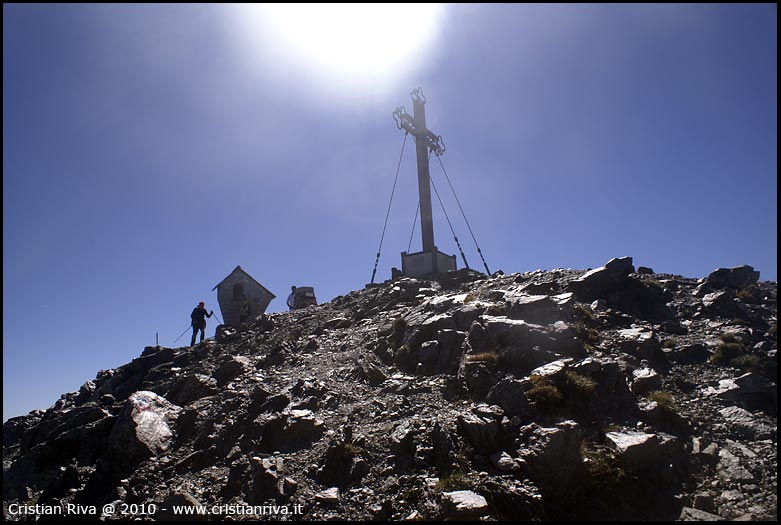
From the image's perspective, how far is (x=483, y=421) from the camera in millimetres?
9016

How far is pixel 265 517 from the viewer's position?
812 cm

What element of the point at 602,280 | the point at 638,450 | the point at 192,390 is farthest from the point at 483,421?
the point at 192,390

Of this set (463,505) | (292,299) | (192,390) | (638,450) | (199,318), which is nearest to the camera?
(463,505)

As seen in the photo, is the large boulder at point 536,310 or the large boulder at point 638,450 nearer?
the large boulder at point 638,450

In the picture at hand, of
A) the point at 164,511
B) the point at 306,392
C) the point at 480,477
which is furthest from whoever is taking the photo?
the point at 306,392

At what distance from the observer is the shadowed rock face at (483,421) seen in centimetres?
778

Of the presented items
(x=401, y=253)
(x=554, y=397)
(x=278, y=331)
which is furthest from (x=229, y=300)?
(x=554, y=397)

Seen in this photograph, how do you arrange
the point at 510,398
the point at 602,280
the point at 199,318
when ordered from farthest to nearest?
the point at 199,318, the point at 602,280, the point at 510,398

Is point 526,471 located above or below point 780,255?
below

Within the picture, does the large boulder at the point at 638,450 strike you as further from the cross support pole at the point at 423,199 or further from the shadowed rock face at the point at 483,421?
the cross support pole at the point at 423,199

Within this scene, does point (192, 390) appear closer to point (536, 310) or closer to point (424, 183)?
point (536, 310)

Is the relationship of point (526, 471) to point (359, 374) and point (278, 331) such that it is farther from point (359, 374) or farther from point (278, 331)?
point (278, 331)

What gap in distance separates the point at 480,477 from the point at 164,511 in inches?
255

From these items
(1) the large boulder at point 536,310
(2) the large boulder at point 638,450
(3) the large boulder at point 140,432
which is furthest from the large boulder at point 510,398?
(3) the large boulder at point 140,432
